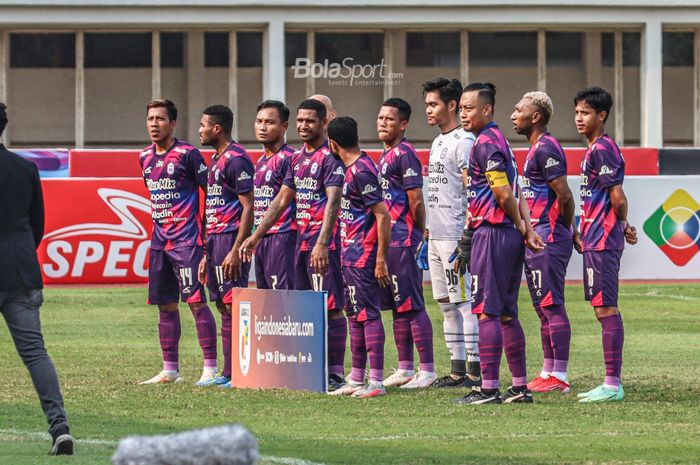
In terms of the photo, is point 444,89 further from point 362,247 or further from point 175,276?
point 175,276

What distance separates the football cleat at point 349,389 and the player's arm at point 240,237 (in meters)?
1.31

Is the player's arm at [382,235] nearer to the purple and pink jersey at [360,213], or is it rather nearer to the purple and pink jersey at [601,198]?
the purple and pink jersey at [360,213]

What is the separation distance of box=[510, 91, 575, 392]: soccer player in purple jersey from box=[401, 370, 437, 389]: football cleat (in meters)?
0.84

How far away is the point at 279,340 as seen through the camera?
453 inches

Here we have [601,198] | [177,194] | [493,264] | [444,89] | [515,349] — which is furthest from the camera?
[177,194]

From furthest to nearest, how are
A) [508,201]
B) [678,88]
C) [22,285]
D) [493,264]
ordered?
[678,88] < [493,264] < [508,201] < [22,285]

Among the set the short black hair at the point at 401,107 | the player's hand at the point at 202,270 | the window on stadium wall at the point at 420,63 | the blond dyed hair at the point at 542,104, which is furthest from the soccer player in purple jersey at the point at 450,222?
the window on stadium wall at the point at 420,63

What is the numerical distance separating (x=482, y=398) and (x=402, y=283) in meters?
1.53

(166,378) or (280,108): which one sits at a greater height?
(280,108)

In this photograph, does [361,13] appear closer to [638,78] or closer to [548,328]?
[638,78]

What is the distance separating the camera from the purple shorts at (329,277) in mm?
11655

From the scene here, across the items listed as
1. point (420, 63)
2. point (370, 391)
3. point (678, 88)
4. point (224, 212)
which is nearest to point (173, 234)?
point (224, 212)

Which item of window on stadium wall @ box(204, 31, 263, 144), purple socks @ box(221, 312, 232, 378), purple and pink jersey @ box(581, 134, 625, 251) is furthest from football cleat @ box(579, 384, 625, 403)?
window on stadium wall @ box(204, 31, 263, 144)

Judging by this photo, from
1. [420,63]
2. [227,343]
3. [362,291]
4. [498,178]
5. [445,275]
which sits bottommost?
[227,343]
